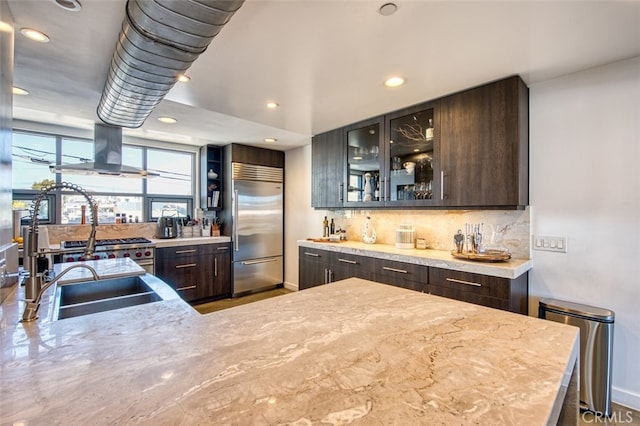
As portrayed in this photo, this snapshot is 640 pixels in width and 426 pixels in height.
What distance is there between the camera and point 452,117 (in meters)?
2.49

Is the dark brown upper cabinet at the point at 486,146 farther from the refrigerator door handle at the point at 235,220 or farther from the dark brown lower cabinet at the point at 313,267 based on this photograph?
the refrigerator door handle at the point at 235,220

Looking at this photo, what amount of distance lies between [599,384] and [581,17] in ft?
7.21

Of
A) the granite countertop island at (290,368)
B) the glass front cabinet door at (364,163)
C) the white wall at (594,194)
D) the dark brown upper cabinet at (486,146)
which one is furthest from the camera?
the glass front cabinet door at (364,163)

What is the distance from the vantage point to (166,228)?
413cm

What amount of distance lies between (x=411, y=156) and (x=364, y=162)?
0.57 metres

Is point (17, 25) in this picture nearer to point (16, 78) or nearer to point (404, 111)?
point (16, 78)

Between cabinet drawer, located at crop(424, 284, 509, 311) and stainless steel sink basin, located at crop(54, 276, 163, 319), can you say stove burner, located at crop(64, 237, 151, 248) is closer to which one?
stainless steel sink basin, located at crop(54, 276, 163, 319)

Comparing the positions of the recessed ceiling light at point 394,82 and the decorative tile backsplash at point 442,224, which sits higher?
the recessed ceiling light at point 394,82

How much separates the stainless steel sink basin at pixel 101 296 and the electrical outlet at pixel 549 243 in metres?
2.67

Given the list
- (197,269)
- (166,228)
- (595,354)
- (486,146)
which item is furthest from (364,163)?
(166,228)

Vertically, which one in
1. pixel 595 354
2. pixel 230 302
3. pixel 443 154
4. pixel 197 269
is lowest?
pixel 230 302

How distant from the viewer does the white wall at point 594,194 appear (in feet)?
6.45

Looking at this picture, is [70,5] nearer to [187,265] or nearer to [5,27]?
[5,27]

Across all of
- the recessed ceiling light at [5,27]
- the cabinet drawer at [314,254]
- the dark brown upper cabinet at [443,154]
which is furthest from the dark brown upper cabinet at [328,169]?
the recessed ceiling light at [5,27]
